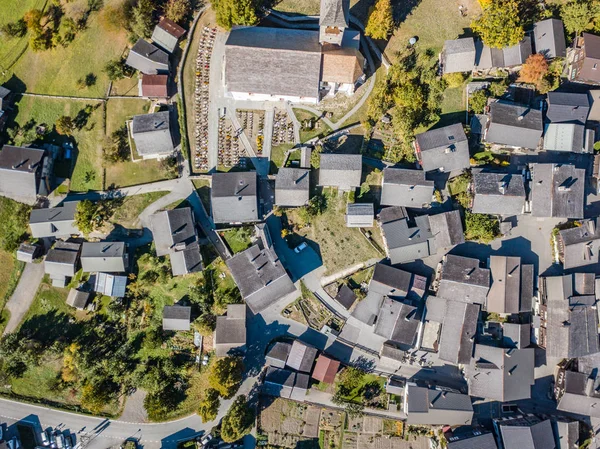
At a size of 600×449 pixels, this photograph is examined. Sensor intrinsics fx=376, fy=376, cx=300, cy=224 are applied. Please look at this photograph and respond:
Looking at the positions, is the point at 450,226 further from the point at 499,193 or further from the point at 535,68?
the point at 535,68

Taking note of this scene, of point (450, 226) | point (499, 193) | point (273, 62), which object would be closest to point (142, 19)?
point (273, 62)

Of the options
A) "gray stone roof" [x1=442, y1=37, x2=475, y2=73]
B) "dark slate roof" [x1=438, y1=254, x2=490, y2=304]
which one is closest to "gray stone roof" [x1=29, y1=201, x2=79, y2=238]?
"dark slate roof" [x1=438, y1=254, x2=490, y2=304]

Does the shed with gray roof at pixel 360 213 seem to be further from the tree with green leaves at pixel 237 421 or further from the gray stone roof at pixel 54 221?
the gray stone roof at pixel 54 221

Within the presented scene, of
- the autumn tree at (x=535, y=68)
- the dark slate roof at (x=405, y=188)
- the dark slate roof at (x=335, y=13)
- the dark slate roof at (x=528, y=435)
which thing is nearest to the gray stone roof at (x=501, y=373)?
the dark slate roof at (x=528, y=435)

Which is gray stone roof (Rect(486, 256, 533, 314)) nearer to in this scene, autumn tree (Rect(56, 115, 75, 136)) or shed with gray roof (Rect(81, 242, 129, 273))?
shed with gray roof (Rect(81, 242, 129, 273))

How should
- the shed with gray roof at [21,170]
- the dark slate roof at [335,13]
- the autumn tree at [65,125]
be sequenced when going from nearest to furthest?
the dark slate roof at [335,13], the shed with gray roof at [21,170], the autumn tree at [65,125]

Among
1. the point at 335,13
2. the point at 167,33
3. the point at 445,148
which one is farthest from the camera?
the point at 167,33

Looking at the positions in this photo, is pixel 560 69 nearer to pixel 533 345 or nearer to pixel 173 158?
pixel 533 345
